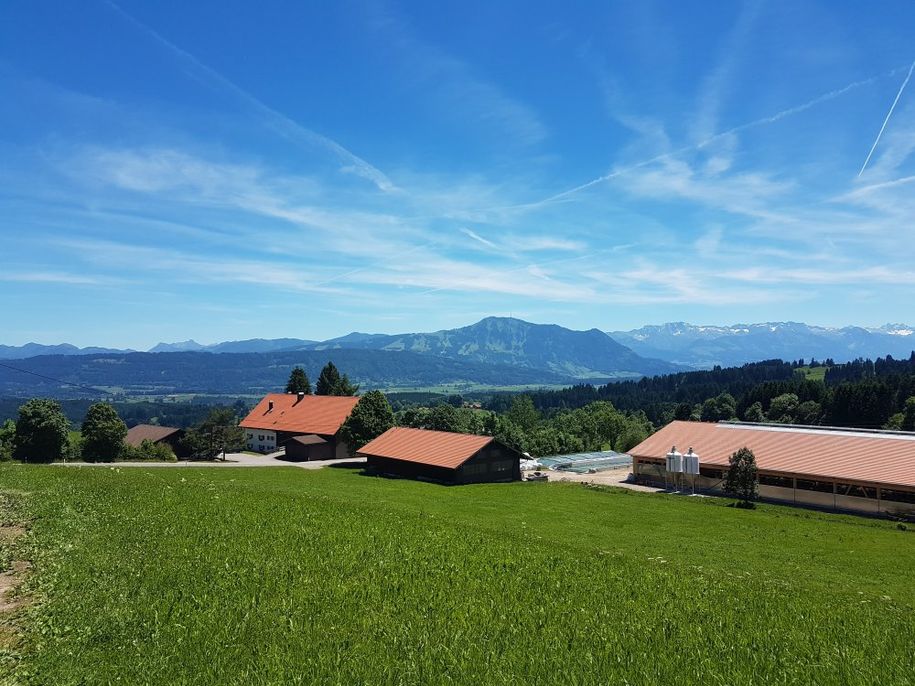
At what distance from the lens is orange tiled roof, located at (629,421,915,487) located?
45.4 metres

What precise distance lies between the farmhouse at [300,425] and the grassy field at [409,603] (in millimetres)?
44850

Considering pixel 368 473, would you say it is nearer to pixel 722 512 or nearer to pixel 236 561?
pixel 722 512

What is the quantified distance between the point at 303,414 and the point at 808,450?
60350mm

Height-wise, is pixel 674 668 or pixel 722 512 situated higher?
pixel 674 668

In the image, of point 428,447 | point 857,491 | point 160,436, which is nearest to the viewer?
point 857,491

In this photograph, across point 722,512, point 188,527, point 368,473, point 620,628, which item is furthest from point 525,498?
point 620,628

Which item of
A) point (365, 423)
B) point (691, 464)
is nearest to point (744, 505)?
point (691, 464)

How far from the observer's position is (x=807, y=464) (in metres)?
49.0

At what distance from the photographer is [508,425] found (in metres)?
113

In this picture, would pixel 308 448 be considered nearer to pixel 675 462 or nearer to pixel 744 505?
pixel 675 462

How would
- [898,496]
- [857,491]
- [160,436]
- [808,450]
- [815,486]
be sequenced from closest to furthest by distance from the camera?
1. [898,496]
2. [857,491]
3. [815,486]
4. [808,450]
5. [160,436]

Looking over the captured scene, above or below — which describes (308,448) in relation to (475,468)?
below

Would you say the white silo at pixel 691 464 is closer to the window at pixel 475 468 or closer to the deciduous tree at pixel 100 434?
the window at pixel 475 468

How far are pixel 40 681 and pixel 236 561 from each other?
682 centimetres
